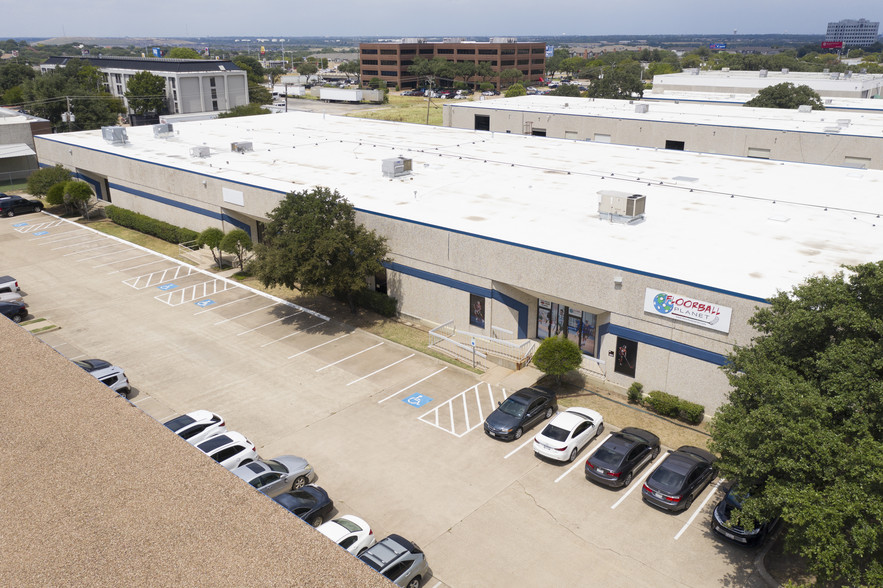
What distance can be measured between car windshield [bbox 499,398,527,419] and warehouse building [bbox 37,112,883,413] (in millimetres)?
5309

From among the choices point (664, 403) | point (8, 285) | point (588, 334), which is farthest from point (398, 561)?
point (8, 285)

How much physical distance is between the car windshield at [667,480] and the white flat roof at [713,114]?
144 ft

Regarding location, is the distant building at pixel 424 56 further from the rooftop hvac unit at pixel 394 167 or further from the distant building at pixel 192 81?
the rooftop hvac unit at pixel 394 167

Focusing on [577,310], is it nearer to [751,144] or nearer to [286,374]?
[286,374]

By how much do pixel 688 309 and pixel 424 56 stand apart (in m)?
183

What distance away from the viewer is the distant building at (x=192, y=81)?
397ft

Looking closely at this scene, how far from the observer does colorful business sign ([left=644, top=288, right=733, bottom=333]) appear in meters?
24.2

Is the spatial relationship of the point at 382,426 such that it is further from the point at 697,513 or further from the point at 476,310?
the point at 697,513

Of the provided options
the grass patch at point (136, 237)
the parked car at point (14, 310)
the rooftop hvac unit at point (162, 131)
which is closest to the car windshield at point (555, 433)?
the parked car at point (14, 310)

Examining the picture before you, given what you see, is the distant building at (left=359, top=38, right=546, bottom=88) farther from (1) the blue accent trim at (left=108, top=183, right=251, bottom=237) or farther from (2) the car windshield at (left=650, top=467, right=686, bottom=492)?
(2) the car windshield at (left=650, top=467, right=686, bottom=492)

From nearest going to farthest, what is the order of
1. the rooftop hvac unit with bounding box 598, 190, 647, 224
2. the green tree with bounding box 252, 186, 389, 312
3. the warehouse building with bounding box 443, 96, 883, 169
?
the green tree with bounding box 252, 186, 389, 312, the rooftop hvac unit with bounding box 598, 190, 647, 224, the warehouse building with bounding box 443, 96, 883, 169

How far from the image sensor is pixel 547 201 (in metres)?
37.3

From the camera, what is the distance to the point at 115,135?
56969 mm

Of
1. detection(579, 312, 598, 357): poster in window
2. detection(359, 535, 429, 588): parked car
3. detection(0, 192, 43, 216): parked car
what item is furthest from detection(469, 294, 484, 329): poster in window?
detection(0, 192, 43, 216): parked car
